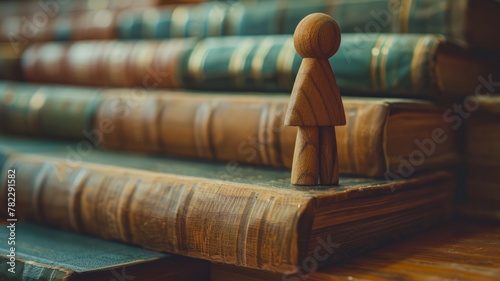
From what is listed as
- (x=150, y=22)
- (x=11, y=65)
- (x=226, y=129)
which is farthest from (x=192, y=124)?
(x=11, y=65)

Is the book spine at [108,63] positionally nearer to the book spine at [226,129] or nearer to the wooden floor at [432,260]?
the book spine at [226,129]

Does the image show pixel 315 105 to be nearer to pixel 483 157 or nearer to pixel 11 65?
pixel 483 157

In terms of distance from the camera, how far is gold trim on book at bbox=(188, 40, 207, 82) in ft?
3.97


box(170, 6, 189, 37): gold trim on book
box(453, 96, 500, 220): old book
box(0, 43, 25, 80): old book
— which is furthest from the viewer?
box(0, 43, 25, 80): old book

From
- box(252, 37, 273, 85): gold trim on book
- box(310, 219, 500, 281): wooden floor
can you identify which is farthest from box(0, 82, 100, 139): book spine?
box(310, 219, 500, 281): wooden floor

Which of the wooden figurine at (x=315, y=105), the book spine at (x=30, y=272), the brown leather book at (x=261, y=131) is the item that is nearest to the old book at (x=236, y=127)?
the brown leather book at (x=261, y=131)

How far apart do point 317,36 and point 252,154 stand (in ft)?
1.07

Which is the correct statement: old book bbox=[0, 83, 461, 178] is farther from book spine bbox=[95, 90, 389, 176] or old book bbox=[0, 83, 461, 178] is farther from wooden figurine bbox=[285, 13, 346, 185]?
wooden figurine bbox=[285, 13, 346, 185]

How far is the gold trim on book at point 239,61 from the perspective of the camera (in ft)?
3.70

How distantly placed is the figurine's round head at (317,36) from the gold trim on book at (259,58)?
0.97ft

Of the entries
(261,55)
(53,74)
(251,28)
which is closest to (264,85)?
(261,55)

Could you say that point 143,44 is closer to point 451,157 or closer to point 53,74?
point 53,74

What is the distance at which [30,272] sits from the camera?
2.73ft

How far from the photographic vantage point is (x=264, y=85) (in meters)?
1.10
